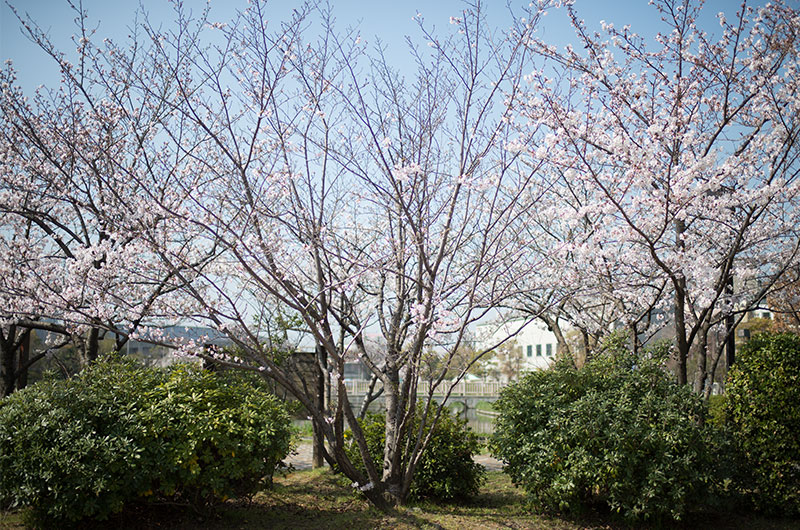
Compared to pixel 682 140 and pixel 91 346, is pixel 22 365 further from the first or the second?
pixel 682 140

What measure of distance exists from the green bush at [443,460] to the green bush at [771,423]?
2.46m

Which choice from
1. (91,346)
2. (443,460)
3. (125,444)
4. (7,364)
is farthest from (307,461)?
(125,444)

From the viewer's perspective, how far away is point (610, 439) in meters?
4.87

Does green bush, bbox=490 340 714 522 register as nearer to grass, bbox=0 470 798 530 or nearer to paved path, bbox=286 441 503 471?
grass, bbox=0 470 798 530

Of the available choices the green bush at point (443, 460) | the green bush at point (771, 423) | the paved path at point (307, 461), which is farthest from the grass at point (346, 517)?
the paved path at point (307, 461)

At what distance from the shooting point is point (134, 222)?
211 inches

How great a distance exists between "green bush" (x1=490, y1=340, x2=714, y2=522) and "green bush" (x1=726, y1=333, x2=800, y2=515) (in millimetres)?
436

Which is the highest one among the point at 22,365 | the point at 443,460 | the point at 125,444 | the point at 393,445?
the point at 22,365

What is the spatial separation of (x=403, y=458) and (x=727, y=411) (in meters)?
3.06

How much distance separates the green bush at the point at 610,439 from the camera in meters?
4.77

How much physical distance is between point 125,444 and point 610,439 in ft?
12.5

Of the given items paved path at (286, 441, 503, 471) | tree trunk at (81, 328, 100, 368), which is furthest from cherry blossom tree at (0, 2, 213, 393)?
paved path at (286, 441, 503, 471)

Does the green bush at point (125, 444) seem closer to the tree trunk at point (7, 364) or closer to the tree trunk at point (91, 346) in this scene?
the tree trunk at point (91, 346)

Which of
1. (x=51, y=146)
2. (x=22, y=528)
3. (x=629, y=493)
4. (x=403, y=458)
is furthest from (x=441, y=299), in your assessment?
(x=51, y=146)
